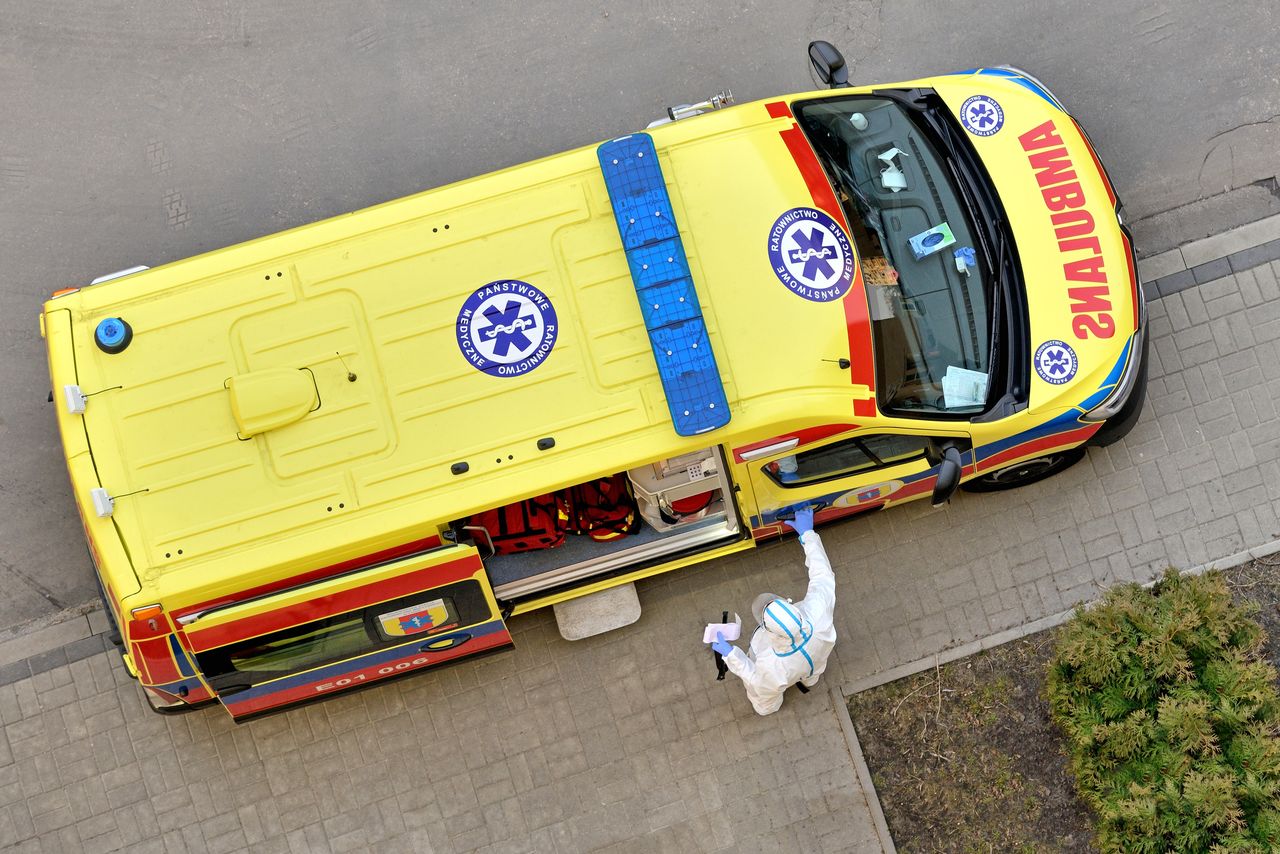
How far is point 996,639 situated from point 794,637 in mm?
1968

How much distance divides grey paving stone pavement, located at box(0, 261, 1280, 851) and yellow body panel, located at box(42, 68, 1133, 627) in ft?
5.50

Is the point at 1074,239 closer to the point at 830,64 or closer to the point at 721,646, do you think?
the point at 830,64

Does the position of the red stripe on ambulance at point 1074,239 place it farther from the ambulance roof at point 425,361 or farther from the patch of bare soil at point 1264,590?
the patch of bare soil at point 1264,590

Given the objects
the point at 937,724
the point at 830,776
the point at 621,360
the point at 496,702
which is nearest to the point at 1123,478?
the point at 937,724

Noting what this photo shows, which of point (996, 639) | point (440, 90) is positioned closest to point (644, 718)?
point (996, 639)

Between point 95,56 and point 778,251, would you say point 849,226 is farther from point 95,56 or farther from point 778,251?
point 95,56

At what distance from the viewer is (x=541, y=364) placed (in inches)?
218

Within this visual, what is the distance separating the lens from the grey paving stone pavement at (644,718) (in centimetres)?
685

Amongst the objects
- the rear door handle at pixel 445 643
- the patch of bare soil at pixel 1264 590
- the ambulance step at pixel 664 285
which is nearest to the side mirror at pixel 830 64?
the ambulance step at pixel 664 285

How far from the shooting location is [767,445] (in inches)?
223

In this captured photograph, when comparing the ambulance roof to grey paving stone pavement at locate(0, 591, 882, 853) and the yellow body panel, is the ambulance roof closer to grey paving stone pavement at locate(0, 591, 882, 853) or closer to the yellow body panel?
the yellow body panel

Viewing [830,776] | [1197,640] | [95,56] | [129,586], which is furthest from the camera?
[95,56]

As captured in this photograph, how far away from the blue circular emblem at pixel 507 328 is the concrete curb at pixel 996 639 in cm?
321

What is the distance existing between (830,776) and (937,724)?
0.79 metres
